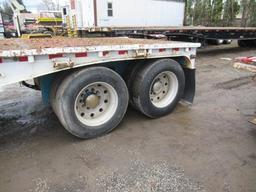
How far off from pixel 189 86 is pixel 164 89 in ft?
2.08

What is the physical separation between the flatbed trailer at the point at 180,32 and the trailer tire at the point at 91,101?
587cm

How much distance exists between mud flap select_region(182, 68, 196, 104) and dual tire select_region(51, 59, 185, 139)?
1.00ft

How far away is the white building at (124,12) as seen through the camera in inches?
539

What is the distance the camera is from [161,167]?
2.50m

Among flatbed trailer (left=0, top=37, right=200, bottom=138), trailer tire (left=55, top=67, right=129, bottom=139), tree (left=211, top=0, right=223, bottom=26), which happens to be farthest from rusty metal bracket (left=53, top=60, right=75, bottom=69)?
tree (left=211, top=0, right=223, bottom=26)

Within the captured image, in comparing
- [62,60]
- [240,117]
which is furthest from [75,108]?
[240,117]

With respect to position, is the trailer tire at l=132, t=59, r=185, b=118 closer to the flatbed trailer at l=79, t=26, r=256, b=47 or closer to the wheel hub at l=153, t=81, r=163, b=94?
the wheel hub at l=153, t=81, r=163, b=94

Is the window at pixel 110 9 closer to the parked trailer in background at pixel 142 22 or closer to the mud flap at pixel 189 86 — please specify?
the parked trailer in background at pixel 142 22

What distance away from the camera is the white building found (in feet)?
44.9

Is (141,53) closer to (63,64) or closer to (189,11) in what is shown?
(63,64)

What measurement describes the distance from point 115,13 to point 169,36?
5.68m

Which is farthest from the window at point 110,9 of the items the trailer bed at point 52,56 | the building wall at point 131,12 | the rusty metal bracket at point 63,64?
the rusty metal bracket at point 63,64

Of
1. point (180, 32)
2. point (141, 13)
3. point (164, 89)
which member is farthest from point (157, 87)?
point (141, 13)

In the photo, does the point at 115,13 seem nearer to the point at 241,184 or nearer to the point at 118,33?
the point at 118,33
